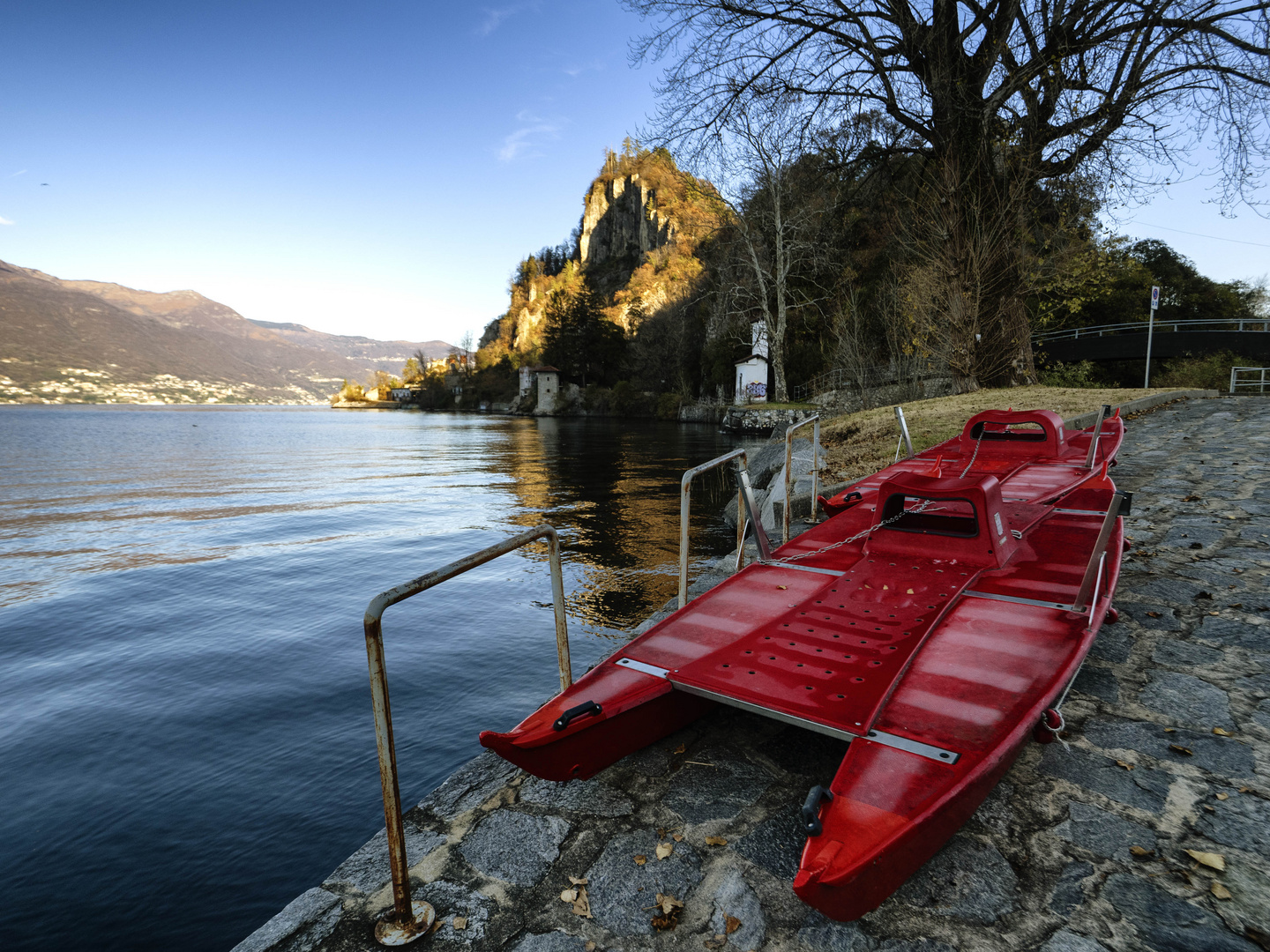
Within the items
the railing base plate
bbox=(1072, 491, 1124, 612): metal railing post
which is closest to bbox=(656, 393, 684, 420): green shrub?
bbox=(1072, 491, 1124, 612): metal railing post

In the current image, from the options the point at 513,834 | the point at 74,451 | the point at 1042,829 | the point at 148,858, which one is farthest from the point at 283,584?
the point at 74,451

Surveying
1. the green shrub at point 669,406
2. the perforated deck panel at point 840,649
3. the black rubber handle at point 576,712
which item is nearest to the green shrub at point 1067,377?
the perforated deck panel at point 840,649

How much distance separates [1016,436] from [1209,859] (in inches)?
255

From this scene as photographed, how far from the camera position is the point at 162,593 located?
1033 cm

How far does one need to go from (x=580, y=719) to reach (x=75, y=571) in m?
13.2

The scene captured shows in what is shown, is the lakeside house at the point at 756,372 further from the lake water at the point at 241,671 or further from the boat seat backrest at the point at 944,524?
the boat seat backrest at the point at 944,524

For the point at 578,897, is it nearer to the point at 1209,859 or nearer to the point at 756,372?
the point at 1209,859

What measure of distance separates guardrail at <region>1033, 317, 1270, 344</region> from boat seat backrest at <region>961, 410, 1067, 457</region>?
29.1 meters

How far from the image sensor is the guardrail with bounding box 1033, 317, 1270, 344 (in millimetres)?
32000

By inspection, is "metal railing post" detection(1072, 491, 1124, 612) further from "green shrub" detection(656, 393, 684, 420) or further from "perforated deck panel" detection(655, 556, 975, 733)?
"green shrub" detection(656, 393, 684, 420)

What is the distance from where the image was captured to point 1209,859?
2.48 m

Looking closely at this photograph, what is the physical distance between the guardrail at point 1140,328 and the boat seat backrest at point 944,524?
32.9 meters

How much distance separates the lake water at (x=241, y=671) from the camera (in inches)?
166

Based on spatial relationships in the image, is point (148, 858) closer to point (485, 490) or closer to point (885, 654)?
point (885, 654)
